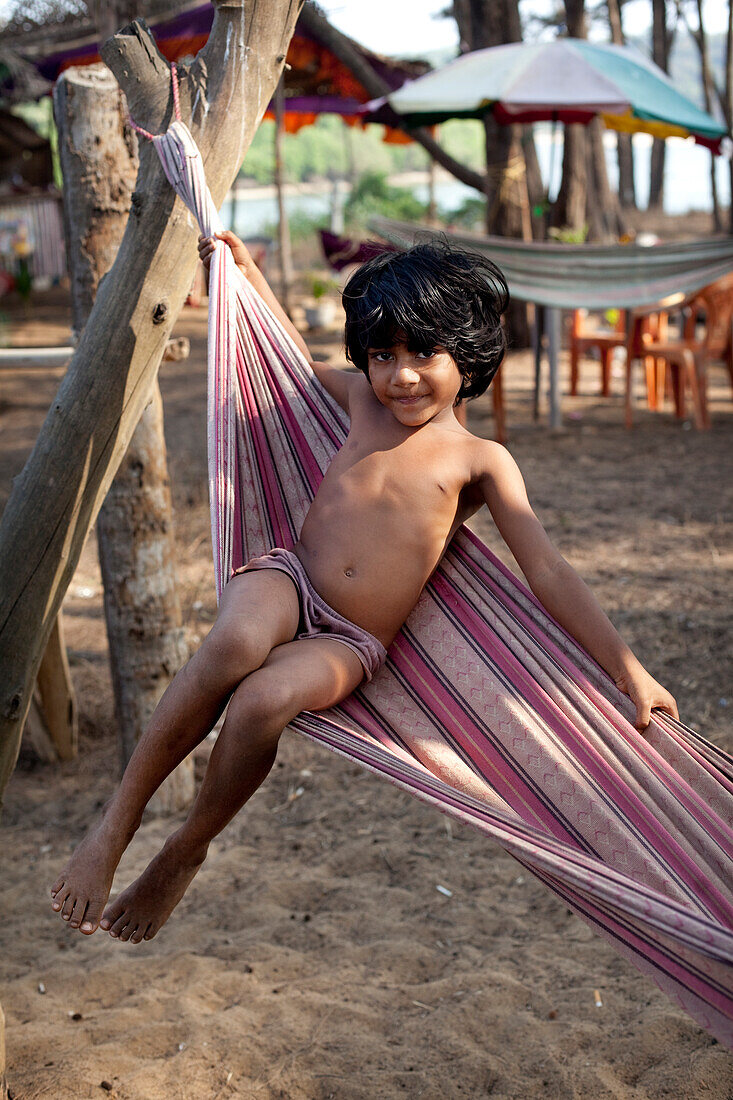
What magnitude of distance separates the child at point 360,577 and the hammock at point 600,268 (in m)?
3.42

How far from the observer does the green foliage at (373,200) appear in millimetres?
17812

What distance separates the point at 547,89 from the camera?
5.50 m

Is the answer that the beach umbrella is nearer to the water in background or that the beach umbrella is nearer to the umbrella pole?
the water in background

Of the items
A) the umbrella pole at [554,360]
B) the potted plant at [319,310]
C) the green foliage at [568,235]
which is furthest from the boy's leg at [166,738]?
the potted plant at [319,310]

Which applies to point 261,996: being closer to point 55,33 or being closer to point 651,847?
point 651,847

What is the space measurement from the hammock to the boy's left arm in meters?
3.54

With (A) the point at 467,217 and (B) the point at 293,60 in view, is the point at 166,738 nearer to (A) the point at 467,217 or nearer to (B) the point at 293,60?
(B) the point at 293,60

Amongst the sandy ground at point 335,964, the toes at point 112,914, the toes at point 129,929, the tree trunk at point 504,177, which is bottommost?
the sandy ground at point 335,964

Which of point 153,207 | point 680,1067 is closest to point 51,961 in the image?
point 680,1067

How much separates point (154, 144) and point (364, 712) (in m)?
1.07

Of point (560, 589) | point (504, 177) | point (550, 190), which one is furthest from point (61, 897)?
point (550, 190)

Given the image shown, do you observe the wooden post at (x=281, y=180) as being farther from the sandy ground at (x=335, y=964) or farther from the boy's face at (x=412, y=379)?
the boy's face at (x=412, y=379)

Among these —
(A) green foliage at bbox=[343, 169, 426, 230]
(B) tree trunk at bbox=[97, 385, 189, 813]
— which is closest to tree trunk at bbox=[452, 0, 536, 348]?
(B) tree trunk at bbox=[97, 385, 189, 813]

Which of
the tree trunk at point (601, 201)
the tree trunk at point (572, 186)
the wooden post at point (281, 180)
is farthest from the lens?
the tree trunk at point (601, 201)
